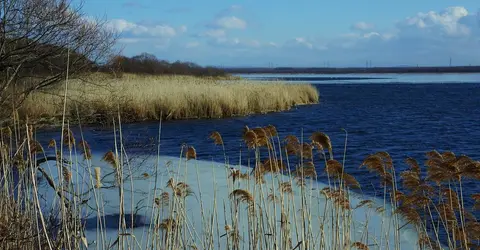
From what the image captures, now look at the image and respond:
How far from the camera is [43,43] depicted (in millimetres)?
9453

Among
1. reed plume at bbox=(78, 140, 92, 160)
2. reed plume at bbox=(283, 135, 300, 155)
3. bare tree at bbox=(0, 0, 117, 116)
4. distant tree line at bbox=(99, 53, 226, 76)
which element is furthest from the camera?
distant tree line at bbox=(99, 53, 226, 76)

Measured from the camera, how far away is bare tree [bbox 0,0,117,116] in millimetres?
8805

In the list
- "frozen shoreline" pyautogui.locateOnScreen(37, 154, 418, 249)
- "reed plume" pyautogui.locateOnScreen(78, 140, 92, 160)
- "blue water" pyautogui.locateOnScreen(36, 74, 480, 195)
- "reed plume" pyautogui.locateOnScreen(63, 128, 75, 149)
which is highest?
"reed plume" pyautogui.locateOnScreen(63, 128, 75, 149)

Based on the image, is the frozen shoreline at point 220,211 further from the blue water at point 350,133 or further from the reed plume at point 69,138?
the blue water at point 350,133

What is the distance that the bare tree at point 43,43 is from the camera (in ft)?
28.9

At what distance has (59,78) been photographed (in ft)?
32.9

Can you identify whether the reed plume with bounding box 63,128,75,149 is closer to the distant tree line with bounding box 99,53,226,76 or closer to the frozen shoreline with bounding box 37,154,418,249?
the frozen shoreline with bounding box 37,154,418,249

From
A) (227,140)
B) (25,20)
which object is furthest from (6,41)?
(227,140)

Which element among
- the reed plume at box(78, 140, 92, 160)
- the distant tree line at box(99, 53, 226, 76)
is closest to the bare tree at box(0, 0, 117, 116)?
the reed plume at box(78, 140, 92, 160)

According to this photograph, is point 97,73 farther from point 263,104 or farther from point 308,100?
point 308,100

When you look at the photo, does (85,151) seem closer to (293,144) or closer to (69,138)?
(69,138)

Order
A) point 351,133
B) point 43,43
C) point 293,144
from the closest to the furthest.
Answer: point 293,144 < point 43,43 < point 351,133

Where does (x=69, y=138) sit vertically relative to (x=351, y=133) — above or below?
above

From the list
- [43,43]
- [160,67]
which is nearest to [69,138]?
[43,43]
